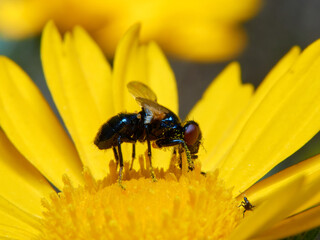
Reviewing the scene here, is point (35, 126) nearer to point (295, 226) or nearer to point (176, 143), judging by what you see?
point (176, 143)

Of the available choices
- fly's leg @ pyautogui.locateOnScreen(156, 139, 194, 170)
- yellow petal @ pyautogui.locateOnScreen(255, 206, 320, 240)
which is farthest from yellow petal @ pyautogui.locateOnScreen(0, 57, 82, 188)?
yellow petal @ pyautogui.locateOnScreen(255, 206, 320, 240)

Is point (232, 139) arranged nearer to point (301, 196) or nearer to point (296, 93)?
point (296, 93)

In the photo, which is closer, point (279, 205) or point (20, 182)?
point (279, 205)

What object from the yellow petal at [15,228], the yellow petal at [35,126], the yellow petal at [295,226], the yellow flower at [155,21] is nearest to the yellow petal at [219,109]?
the yellow petal at [35,126]

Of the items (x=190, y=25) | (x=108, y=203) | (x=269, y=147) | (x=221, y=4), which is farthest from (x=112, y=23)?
(x=108, y=203)

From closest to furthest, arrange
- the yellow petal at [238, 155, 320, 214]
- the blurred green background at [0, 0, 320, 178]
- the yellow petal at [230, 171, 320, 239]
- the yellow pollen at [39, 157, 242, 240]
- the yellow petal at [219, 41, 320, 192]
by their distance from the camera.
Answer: the yellow petal at [230, 171, 320, 239] → the yellow pollen at [39, 157, 242, 240] → the yellow petal at [238, 155, 320, 214] → the yellow petal at [219, 41, 320, 192] → the blurred green background at [0, 0, 320, 178]

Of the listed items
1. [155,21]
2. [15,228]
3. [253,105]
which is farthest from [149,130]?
[155,21]

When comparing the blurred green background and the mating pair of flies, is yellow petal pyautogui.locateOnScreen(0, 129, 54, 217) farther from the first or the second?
the blurred green background

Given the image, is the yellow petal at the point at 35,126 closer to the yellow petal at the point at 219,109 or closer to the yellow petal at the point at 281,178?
the yellow petal at the point at 219,109
